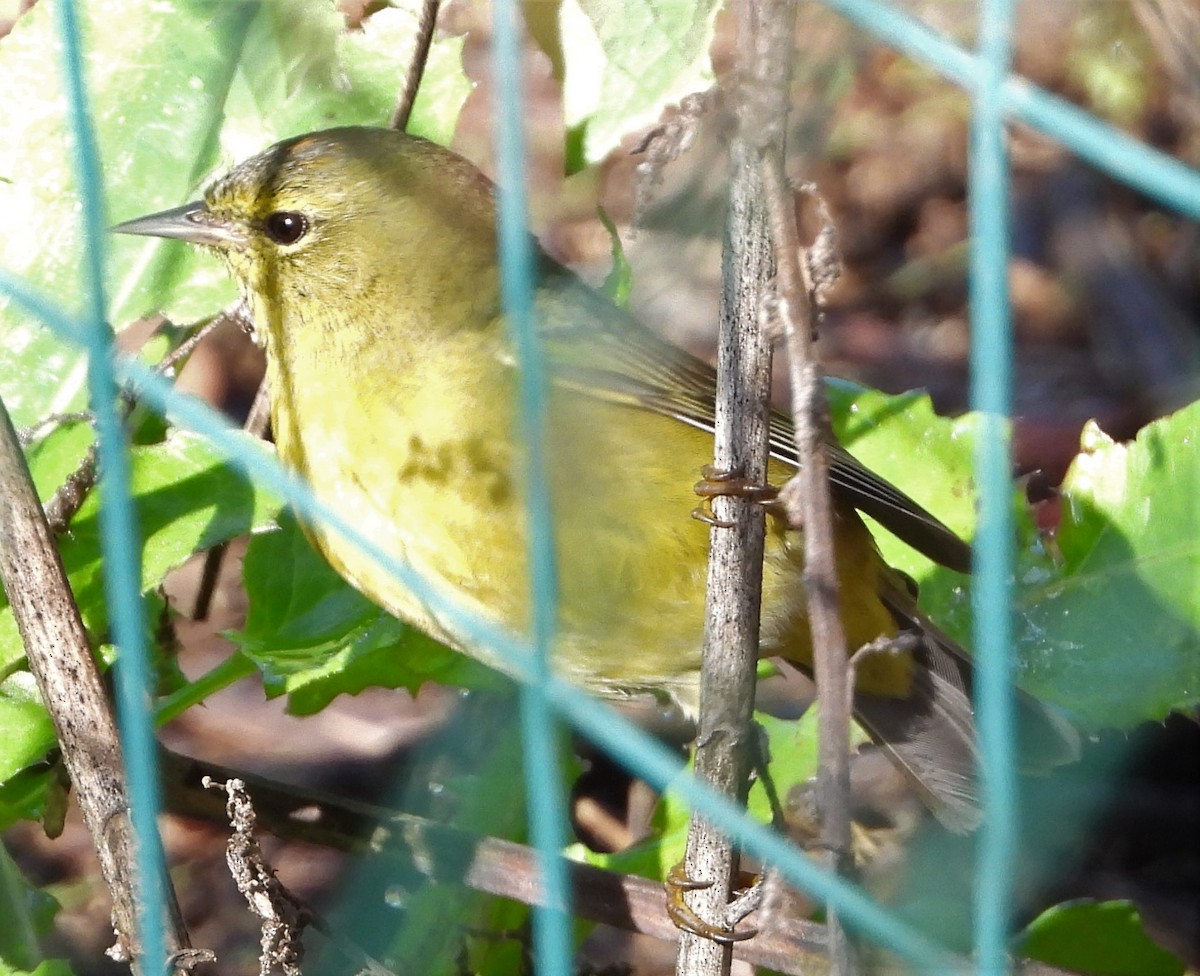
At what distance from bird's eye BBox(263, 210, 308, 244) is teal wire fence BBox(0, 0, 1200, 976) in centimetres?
85

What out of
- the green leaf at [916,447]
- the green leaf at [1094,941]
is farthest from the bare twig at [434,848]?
the green leaf at [916,447]

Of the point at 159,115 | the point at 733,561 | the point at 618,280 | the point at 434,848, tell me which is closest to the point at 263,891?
the point at 434,848

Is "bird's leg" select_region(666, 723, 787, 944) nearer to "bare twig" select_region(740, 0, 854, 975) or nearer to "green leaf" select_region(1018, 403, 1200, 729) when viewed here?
"bare twig" select_region(740, 0, 854, 975)

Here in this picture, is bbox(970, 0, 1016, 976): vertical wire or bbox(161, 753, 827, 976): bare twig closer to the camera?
bbox(970, 0, 1016, 976): vertical wire

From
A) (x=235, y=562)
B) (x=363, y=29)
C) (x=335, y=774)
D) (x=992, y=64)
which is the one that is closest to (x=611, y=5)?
(x=363, y=29)

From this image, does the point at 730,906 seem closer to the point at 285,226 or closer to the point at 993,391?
the point at 993,391

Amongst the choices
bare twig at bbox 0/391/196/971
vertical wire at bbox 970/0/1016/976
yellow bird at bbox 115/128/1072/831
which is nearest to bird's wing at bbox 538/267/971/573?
yellow bird at bbox 115/128/1072/831

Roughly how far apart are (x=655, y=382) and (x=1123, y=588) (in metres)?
0.76

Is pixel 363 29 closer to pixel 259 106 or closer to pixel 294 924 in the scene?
pixel 259 106

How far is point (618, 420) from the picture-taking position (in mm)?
2109

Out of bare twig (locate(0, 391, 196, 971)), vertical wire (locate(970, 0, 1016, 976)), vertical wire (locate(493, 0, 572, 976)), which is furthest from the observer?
bare twig (locate(0, 391, 196, 971))

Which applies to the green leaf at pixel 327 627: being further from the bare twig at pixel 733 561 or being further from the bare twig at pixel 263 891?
the bare twig at pixel 733 561

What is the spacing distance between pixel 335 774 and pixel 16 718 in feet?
4.32

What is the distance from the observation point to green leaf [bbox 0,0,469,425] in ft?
8.16
